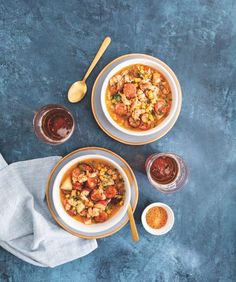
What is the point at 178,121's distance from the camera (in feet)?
11.2

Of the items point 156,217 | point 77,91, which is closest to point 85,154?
point 77,91

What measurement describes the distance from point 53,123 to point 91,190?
647 mm

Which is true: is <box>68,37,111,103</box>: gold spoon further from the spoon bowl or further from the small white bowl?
the small white bowl

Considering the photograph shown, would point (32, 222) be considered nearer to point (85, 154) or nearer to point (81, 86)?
point (85, 154)

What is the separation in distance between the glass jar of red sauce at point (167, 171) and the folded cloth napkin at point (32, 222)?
762 mm

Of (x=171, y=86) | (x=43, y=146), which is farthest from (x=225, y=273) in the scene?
(x=43, y=146)

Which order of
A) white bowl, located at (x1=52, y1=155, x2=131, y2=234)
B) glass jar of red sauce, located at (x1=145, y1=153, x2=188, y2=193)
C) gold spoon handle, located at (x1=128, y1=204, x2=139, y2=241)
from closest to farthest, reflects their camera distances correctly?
white bowl, located at (x1=52, y1=155, x2=131, y2=234) < gold spoon handle, located at (x1=128, y1=204, x2=139, y2=241) < glass jar of red sauce, located at (x1=145, y1=153, x2=188, y2=193)

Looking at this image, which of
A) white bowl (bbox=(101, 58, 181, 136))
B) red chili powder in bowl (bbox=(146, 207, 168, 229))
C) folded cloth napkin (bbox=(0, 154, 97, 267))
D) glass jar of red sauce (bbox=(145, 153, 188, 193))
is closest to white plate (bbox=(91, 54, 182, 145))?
white bowl (bbox=(101, 58, 181, 136))

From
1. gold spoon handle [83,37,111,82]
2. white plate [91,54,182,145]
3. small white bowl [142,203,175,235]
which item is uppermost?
gold spoon handle [83,37,111,82]

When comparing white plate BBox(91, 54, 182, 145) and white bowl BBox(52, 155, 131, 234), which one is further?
white plate BBox(91, 54, 182, 145)

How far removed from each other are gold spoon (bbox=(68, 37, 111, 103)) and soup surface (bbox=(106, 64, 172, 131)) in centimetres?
22

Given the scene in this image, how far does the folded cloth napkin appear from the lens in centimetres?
317

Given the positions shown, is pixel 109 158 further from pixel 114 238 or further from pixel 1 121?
pixel 1 121

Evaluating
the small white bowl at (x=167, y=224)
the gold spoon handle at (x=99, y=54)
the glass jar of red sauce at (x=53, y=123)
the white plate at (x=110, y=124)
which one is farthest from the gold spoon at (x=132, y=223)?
the gold spoon handle at (x=99, y=54)
